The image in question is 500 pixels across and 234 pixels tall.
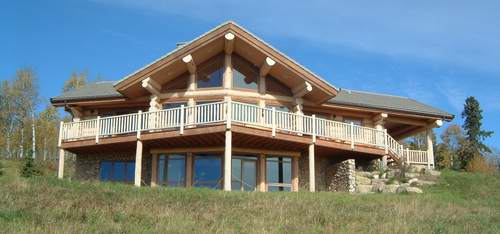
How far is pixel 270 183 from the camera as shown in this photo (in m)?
23.2

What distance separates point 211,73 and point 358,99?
849 cm

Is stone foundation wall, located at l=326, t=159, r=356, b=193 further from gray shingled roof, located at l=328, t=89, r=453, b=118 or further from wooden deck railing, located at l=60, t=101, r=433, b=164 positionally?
gray shingled roof, located at l=328, t=89, r=453, b=118

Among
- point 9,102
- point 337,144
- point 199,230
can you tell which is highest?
point 9,102

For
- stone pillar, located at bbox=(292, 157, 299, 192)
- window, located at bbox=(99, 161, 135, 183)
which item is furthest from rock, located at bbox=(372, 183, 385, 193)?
window, located at bbox=(99, 161, 135, 183)

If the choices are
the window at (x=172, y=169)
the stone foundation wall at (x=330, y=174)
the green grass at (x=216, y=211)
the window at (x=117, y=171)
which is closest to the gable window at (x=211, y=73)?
the window at (x=172, y=169)

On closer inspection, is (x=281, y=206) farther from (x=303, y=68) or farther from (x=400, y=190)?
(x=303, y=68)

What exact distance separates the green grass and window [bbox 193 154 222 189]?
5571mm

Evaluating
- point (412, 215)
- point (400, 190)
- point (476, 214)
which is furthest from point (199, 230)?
point (400, 190)

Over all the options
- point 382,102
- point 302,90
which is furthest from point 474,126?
point 302,90

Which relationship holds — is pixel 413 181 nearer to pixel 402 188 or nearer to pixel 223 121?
pixel 402 188

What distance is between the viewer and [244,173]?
22.8 m

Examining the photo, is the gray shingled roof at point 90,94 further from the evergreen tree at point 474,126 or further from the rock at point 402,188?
the evergreen tree at point 474,126

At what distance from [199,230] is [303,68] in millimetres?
13019

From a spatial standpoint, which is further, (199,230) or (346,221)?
(346,221)
